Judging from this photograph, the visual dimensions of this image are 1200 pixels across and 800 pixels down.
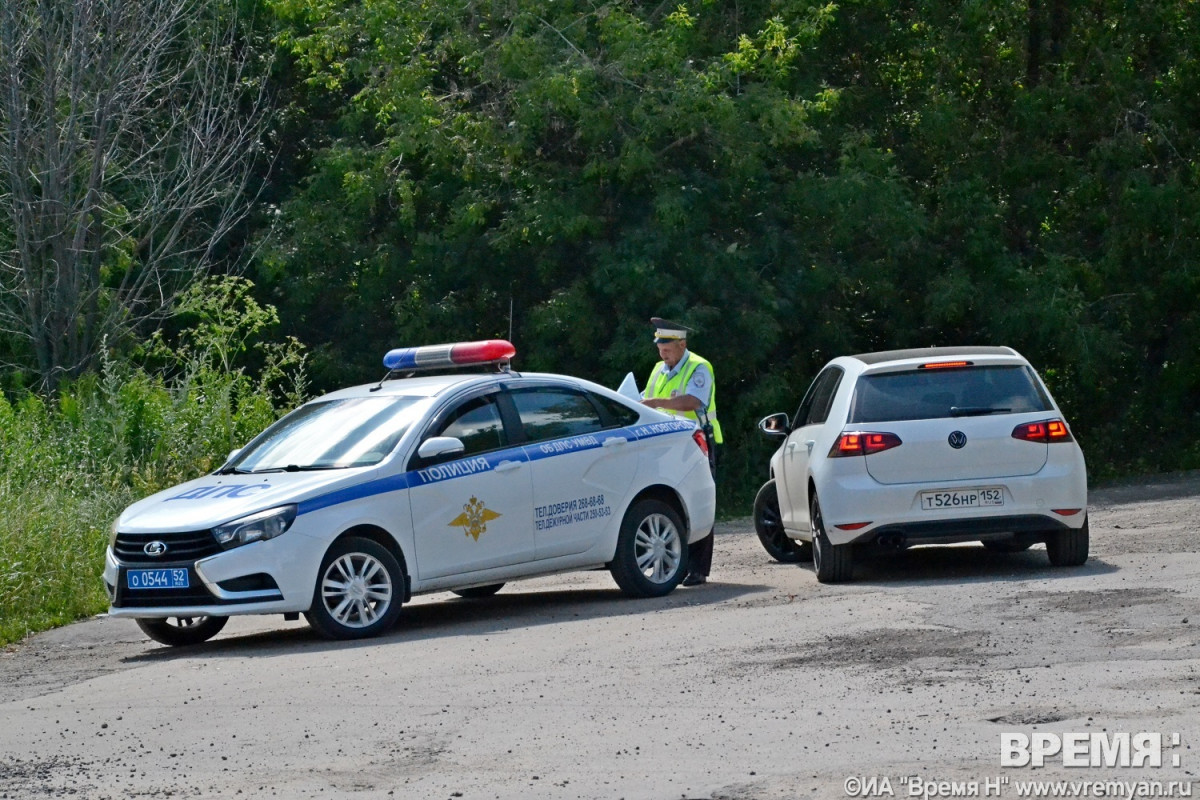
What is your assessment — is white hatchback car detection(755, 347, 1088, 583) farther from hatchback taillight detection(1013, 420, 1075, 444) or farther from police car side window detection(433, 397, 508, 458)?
police car side window detection(433, 397, 508, 458)

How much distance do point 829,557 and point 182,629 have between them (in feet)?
14.5

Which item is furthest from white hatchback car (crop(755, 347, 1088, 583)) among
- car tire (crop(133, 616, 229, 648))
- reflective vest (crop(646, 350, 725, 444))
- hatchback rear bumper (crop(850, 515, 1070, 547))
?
car tire (crop(133, 616, 229, 648))

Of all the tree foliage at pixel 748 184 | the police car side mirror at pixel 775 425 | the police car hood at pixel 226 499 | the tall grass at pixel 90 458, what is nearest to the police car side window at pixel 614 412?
the police car side mirror at pixel 775 425

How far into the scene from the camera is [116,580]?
11.0 m

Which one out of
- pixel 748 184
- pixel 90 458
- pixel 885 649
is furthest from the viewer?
pixel 748 184

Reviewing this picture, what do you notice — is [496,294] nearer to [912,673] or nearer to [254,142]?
[254,142]

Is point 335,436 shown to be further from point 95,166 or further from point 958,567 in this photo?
point 95,166

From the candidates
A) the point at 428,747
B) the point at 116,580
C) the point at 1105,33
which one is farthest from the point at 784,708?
the point at 1105,33

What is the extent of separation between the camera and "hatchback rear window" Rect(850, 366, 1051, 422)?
12.4 m

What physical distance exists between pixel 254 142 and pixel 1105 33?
1221 centimetres

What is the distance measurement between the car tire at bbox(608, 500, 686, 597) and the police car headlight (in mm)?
2588

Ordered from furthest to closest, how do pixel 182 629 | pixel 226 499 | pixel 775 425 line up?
pixel 775 425, pixel 182 629, pixel 226 499

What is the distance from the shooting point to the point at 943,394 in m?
12.5

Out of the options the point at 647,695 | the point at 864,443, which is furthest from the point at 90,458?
the point at 647,695
